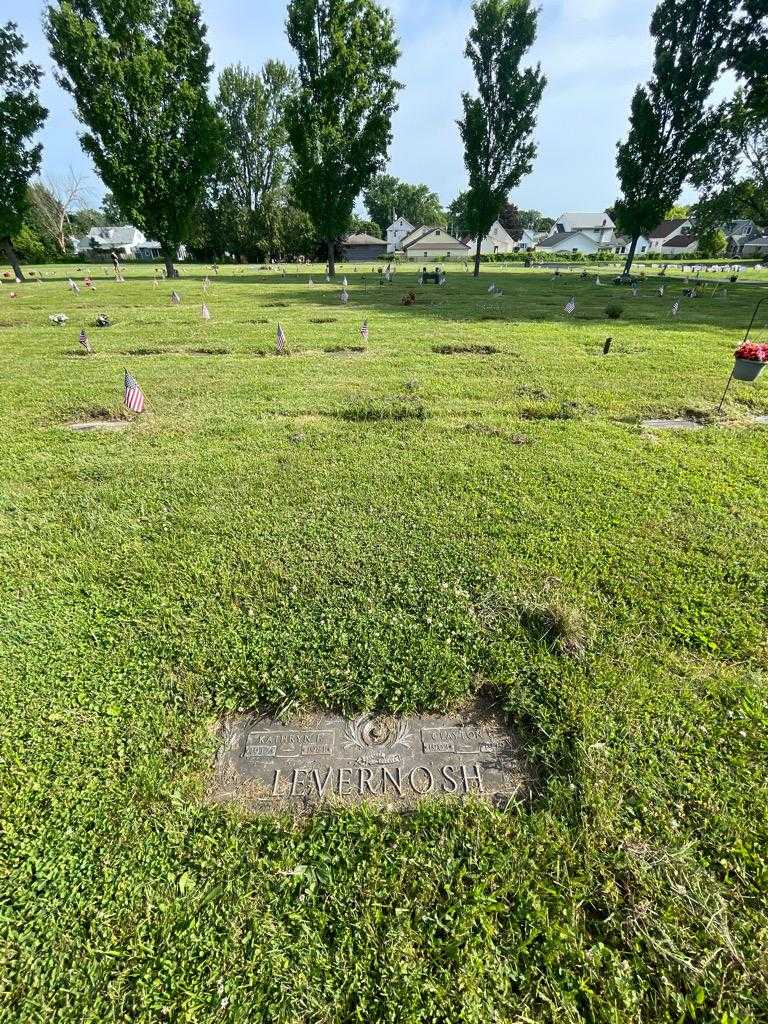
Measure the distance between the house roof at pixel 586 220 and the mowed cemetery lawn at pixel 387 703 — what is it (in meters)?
103

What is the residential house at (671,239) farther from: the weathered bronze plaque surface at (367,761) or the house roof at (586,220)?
the weathered bronze plaque surface at (367,761)

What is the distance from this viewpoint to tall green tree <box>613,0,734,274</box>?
23.5 meters

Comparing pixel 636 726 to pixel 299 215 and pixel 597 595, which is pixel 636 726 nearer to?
pixel 597 595

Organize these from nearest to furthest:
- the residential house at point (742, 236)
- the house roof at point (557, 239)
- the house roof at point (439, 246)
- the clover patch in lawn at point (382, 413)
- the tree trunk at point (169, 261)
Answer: the clover patch in lawn at point (382, 413)
the tree trunk at point (169, 261)
the house roof at point (439, 246)
the residential house at point (742, 236)
the house roof at point (557, 239)

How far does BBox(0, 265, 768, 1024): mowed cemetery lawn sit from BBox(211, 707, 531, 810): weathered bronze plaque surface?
0.29 ft

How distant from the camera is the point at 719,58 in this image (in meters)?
23.8

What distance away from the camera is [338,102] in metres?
23.3

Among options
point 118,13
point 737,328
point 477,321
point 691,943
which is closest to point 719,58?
point 737,328

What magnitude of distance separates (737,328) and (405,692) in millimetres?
15493

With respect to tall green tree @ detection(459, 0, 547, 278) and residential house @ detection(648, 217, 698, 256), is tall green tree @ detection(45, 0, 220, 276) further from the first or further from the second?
residential house @ detection(648, 217, 698, 256)

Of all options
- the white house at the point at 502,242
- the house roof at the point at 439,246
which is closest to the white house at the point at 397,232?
the white house at the point at 502,242

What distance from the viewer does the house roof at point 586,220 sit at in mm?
86750

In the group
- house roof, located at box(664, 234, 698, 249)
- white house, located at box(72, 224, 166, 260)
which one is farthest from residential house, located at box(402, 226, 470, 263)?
white house, located at box(72, 224, 166, 260)

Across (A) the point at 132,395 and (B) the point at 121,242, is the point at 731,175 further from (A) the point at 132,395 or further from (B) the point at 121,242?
(B) the point at 121,242
